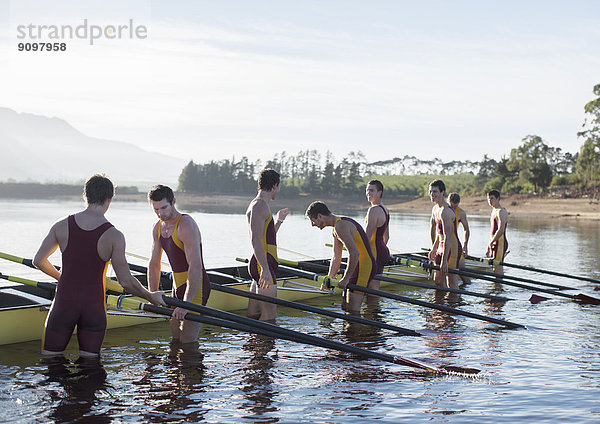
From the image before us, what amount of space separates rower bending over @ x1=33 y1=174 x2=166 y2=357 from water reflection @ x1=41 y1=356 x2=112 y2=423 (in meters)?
0.53

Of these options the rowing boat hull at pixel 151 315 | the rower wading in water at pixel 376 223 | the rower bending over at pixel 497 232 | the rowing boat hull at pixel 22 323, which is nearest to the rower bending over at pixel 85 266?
the rowing boat hull at pixel 151 315

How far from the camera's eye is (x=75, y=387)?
7.12 metres

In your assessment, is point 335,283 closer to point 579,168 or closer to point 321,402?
point 321,402

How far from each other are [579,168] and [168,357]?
77319 millimetres

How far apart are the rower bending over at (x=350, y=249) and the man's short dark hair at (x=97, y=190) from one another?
3709mm

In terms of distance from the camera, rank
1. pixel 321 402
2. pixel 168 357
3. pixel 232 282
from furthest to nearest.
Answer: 1. pixel 232 282
2. pixel 168 357
3. pixel 321 402

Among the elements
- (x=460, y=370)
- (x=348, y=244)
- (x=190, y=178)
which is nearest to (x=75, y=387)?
(x=348, y=244)

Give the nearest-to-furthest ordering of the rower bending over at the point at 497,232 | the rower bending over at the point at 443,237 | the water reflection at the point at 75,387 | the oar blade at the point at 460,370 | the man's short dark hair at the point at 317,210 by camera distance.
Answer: the water reflection at the point at 75,387
the oar blade at the point at 460,370
the man's short dark hair at the point at 317,210
the rower bending over at the point at 443,237
the rower bending over at the point at 497,232

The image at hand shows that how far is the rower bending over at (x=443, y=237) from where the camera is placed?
42.8 feet

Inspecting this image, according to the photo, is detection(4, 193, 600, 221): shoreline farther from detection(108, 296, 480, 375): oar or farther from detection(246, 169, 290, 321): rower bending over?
detection(108, 296, 480, 375): oar

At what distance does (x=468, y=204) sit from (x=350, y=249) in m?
76.4

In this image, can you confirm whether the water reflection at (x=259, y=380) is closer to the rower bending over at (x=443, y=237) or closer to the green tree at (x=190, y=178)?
the rower bending over at (x=443, y=237)

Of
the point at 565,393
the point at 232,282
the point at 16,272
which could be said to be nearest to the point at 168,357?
the point at 232,282

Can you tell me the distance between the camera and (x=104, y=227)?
6.18 metres
